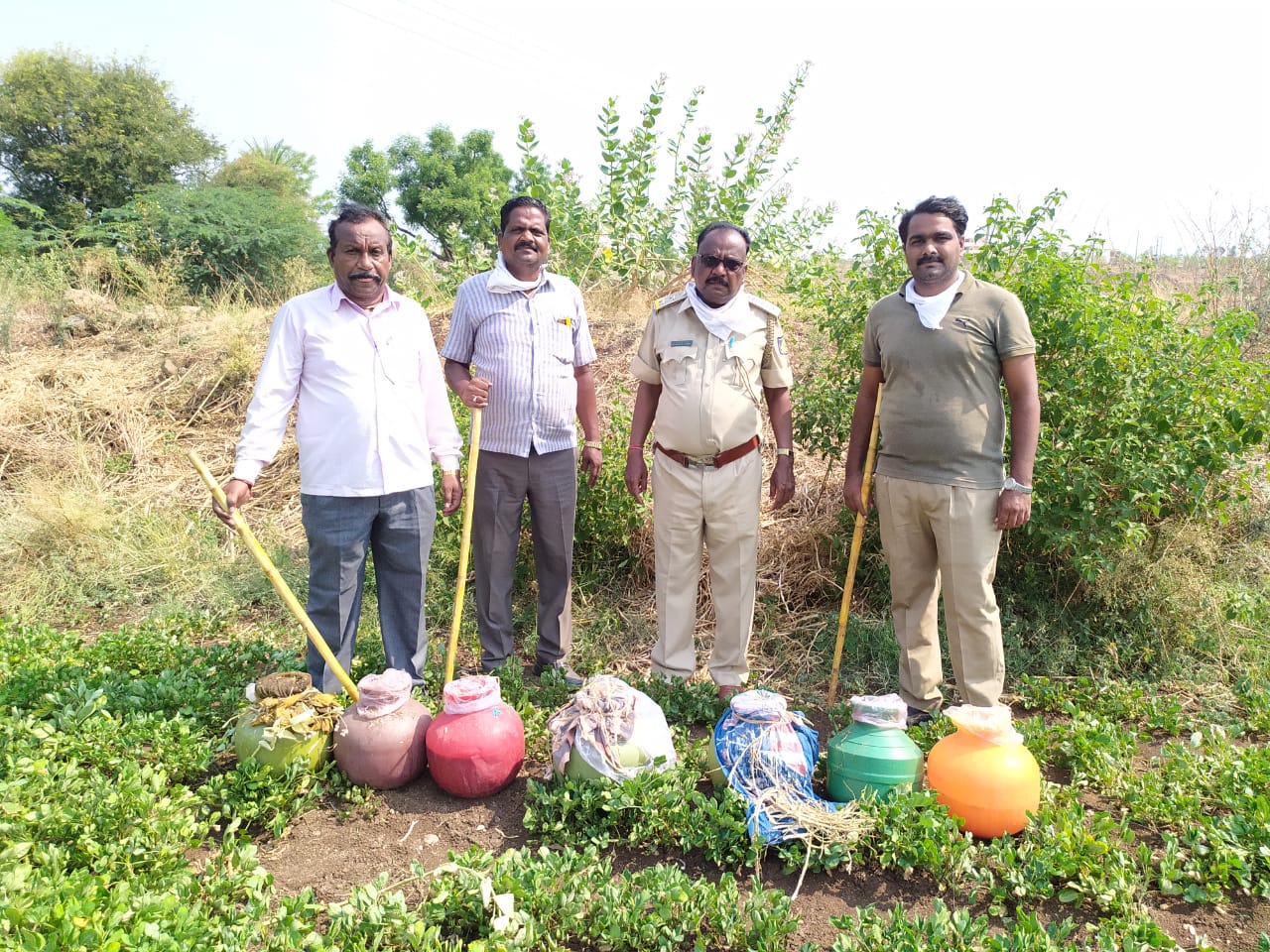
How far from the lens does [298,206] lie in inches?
610

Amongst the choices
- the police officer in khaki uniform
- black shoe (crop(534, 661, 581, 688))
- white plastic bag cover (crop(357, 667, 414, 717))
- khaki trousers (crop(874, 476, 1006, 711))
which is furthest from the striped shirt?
khaki trousers (crop(874, 476, 1006, 711))

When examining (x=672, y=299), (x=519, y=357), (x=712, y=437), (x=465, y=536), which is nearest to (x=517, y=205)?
(x=519, y=357)

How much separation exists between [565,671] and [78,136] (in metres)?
24.8

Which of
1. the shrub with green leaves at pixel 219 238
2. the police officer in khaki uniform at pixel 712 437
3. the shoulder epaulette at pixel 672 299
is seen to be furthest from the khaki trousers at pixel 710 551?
the shrub with green leaves at pixel 219 238

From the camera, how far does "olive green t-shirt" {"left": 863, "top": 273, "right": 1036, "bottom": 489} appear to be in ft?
11.4

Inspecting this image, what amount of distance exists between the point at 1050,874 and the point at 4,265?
14.6 meters

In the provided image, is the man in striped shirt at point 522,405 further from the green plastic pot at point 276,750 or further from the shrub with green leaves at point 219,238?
the shrub with green leaves at point 219,238

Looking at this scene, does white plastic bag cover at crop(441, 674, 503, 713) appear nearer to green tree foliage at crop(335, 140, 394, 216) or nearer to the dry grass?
the dry grass

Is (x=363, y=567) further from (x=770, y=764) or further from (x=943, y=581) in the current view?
(x=943, y=581)

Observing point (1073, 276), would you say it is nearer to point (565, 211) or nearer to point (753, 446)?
point (753, 446)

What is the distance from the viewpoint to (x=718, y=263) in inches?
146

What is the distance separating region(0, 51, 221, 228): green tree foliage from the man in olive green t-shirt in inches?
920

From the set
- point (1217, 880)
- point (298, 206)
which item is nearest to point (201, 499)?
point (1217, 880)

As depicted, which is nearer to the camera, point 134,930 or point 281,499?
point 134,930
